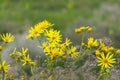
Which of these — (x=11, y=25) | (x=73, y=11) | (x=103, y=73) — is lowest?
(x=103, y=73)

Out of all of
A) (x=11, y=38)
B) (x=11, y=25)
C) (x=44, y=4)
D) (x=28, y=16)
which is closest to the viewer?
(x=11, y=38)

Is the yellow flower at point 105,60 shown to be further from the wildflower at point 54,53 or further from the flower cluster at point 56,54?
the wildflower at point 54,53

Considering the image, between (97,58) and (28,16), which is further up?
(28,16)

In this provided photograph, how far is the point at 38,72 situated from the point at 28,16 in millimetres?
10893

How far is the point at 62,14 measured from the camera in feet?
50.9

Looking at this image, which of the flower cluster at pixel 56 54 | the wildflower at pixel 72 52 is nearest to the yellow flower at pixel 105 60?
the flower cluster at pixel 56 54

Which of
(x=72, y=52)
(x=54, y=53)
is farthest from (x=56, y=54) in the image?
(x=72, y=52)

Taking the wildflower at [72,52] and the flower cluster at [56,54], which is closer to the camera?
the flower cluster at [56,54]

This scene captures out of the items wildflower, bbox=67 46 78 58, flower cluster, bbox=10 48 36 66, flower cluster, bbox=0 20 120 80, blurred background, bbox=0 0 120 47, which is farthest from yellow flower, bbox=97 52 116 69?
blurred background, bbox=0 0 120 47

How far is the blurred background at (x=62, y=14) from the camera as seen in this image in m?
13.4

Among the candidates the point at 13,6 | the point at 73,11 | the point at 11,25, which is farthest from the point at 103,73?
the point at 13,6

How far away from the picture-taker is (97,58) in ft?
12.3

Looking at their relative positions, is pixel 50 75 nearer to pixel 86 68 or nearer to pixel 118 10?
pixel 86 68

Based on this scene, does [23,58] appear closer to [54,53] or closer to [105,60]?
[54,53]
